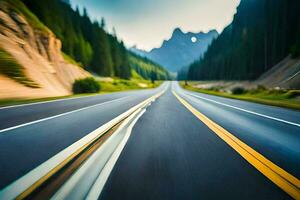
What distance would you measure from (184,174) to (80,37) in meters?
83.7

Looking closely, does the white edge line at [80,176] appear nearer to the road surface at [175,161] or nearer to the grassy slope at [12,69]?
the road surface at [175,161]

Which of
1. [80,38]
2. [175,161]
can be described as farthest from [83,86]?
[80,38]

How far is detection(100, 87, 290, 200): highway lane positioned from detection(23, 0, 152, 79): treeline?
204 ft

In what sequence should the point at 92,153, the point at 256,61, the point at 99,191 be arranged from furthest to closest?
the point at 256,61, the point at 92,153, the point at 99,191

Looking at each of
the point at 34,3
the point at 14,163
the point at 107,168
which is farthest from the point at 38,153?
the point at 34,3

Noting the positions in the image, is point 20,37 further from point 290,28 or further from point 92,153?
point 290,28

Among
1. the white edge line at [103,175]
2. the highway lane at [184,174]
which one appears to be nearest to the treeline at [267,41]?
the highway lane at [184,174]

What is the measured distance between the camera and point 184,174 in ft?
8.88

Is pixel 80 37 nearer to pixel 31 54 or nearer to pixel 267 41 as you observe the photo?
pixel 31 54

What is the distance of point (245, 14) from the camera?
104m

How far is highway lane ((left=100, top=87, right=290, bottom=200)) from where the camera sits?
87.5 inches

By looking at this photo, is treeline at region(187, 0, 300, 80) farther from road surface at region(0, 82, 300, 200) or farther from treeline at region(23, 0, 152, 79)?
treeline at region(23, 0, 152, 79)

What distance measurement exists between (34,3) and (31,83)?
144 feet

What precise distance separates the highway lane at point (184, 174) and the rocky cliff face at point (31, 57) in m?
17.4
